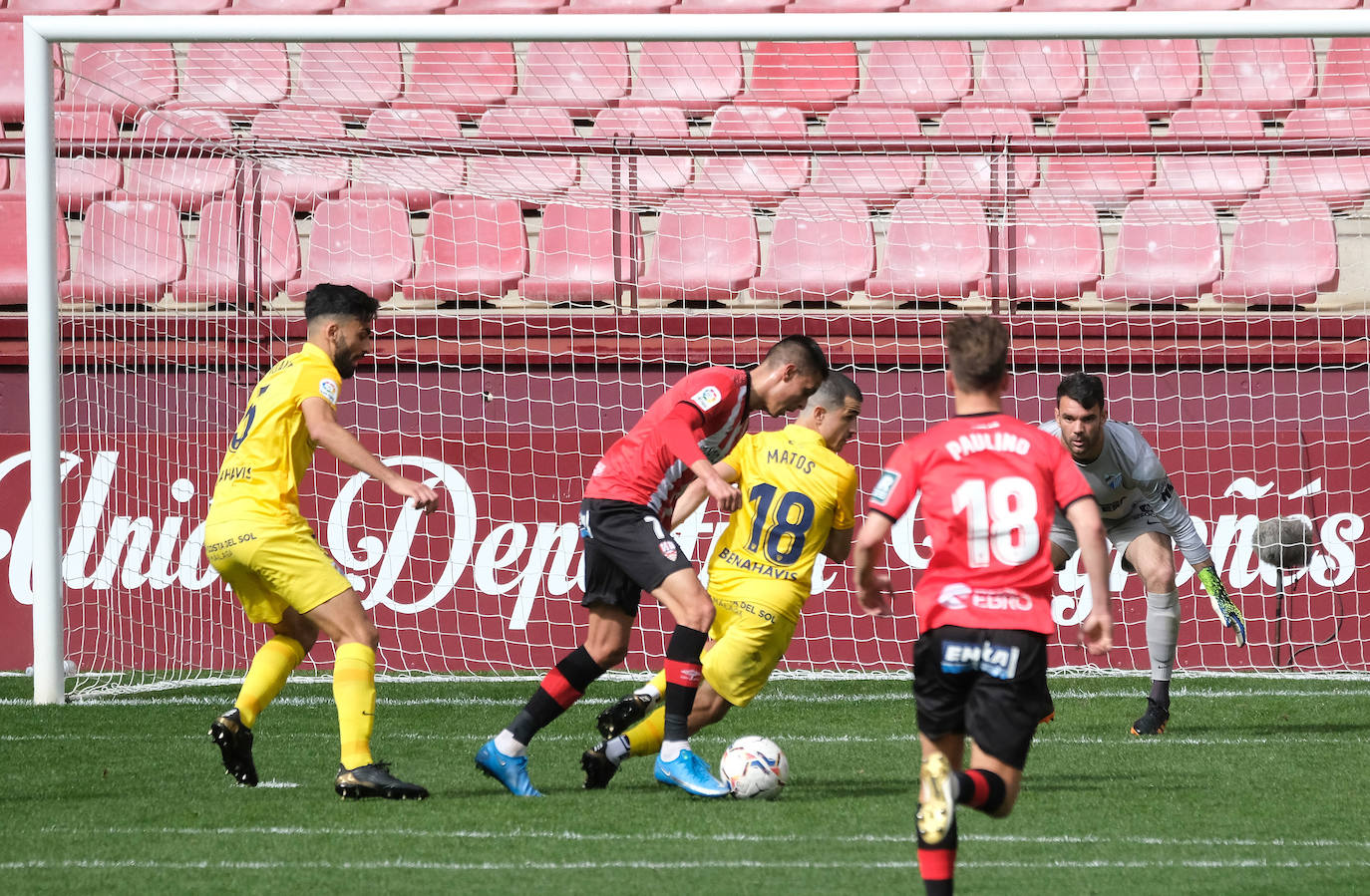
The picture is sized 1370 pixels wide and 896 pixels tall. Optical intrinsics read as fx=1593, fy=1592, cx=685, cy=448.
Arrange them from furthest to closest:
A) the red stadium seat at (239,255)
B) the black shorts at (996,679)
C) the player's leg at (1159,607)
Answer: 1. the red stadium seat at (239,255)
2. the player's leg at (1159,607)
3. the black shorts at (996,679)

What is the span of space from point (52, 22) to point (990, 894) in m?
6.55

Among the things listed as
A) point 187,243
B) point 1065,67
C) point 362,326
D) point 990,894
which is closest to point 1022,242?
point 1065,67

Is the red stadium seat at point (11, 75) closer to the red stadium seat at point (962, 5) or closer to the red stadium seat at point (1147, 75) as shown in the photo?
the red stadium seat at point (962, 5)

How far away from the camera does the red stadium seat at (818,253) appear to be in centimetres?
1068

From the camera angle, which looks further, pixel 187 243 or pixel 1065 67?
pixel 1065 67

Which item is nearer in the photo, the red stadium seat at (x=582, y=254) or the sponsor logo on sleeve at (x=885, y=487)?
the sponsor logo on sleeve at (x=885, y=487)

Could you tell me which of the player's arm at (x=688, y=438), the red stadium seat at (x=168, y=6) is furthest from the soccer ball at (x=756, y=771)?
the red stadium seat at (x=168, y=6)

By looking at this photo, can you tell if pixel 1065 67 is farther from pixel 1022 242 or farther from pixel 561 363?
pixel 561 363

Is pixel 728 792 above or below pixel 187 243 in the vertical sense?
below

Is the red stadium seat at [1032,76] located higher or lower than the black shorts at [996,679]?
higher

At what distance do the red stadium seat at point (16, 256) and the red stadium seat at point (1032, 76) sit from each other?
6.33 metres

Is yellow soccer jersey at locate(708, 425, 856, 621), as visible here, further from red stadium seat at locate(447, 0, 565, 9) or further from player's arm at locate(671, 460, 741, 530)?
red stadium seat at locate(447, 0, 565, 9)

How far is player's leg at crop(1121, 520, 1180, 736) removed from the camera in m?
6.96

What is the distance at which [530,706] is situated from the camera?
17.5ft
